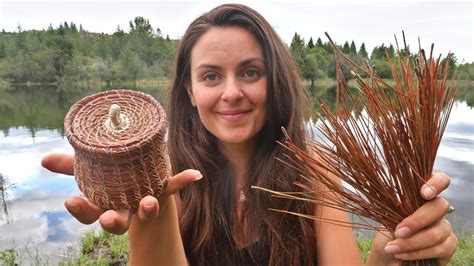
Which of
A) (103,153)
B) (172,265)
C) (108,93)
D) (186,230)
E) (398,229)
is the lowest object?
(186,230)

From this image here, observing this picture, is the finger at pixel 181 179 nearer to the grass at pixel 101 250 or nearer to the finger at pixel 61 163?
the finger at pixel 61 163

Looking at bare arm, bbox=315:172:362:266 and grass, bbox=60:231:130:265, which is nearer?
bare arm, bbox=315:172:362:266

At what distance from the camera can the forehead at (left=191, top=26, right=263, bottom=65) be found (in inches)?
87.8

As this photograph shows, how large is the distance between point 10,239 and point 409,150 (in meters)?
8.30

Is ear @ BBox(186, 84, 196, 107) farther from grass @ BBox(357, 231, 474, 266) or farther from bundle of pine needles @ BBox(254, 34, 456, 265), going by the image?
grass @ BBox(357, 231, 474, 266)

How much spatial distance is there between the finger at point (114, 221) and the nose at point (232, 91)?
98cm

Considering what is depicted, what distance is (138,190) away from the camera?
1413mm

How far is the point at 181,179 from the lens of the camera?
148 cm

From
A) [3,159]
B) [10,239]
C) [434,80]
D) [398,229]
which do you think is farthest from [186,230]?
[3,159]

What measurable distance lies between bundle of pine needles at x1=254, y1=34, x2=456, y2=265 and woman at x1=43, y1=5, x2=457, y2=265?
2.84 ft

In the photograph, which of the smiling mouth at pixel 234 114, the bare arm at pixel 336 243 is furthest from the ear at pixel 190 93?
the bare arm at pixel 336 243

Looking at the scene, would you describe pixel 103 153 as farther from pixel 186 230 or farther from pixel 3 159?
pixel 3 159

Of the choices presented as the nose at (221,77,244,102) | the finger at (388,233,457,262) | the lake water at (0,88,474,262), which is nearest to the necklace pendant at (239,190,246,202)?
the nose at (221,77,244,102)

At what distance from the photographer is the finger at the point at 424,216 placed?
49.6 inches
